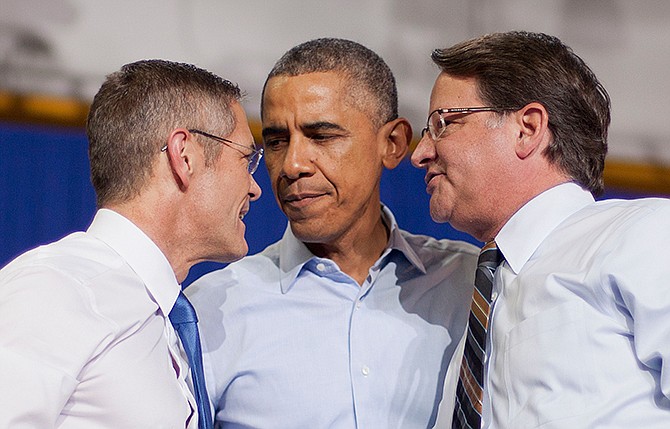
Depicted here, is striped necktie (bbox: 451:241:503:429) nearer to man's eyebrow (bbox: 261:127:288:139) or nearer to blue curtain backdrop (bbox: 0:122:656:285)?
man's eyebrow (bbox: 261:127:288:139)

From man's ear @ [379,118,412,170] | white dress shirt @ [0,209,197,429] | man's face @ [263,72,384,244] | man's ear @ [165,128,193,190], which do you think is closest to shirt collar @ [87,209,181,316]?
white dress shirt @ [0,209,197,429]

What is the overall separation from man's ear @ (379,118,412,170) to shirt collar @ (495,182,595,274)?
0.47m

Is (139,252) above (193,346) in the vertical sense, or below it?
above

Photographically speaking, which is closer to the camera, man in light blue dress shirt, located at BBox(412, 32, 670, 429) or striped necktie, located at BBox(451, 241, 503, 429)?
man in light blue dress shirt, located at BBox(412, 32, 670, 429)

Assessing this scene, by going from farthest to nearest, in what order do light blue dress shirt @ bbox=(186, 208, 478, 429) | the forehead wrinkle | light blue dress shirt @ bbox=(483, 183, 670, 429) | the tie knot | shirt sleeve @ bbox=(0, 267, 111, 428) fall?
1. the forehead wrinkle
2. light blue dress shirt @ bbox=(186, 208, 478, 429)
3. the tie knot
4. light blue dress shirt @ bbox=(483, 183, 670, 429)
5. shirt sleeve @ bbox=(0, 267, 111, 428)

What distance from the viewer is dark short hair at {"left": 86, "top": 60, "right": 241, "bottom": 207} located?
1.56 meters

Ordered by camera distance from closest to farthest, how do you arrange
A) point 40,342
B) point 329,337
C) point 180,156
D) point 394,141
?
1. point 40,342
2. point 180,156
3. point 329,337
4. point 394,141

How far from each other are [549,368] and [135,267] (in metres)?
0.64

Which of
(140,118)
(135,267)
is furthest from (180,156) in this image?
(135,267)

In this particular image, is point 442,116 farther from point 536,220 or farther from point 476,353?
point 476,353

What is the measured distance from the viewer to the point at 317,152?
75.6 inches

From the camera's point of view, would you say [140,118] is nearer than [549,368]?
No

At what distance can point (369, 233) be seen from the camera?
2006mm

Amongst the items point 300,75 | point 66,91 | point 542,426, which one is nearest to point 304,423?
point 542,426
